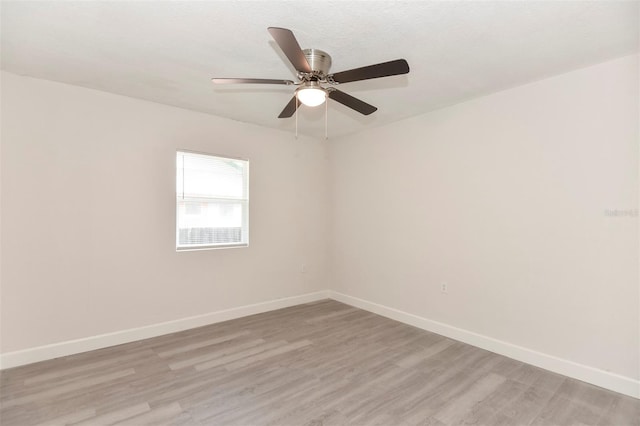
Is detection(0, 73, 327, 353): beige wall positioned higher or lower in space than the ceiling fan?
lower

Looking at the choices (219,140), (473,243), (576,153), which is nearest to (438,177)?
(473,243)

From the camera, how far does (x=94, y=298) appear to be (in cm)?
318

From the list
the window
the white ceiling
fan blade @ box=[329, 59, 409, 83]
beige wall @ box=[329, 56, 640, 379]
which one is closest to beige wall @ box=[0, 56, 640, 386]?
beige wall @ box=[329, 56, 640, 379]

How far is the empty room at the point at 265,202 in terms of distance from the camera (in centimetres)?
214

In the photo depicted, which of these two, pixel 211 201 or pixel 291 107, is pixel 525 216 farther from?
pixel 211 201

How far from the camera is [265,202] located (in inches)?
175

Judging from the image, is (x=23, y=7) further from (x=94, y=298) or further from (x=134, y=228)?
(x=94, y=298)

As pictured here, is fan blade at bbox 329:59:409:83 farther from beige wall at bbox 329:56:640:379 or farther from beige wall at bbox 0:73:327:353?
beige wall at bbox 0:73:327:353

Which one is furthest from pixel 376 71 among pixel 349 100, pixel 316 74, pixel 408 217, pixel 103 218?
pixel 103 218

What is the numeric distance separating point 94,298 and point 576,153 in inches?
183

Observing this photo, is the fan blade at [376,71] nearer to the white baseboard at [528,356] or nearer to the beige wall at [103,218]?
the beige wall at [103,218]

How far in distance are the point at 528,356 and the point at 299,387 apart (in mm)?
2123

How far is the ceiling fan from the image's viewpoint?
1807 mm

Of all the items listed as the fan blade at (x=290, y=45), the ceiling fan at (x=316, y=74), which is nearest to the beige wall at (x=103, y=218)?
the ceiling fan at (x=316, y=74)
